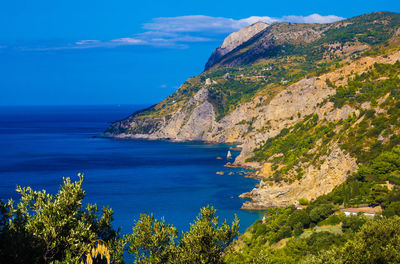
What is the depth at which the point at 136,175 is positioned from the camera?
11588 cm

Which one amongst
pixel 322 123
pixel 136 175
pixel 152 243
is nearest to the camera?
pixel 152 243

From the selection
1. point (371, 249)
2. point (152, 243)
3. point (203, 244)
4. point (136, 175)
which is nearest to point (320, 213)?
point (371, 249)

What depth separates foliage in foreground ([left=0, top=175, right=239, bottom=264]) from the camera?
17.9 metres

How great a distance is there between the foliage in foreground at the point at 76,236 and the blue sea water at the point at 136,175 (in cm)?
4333

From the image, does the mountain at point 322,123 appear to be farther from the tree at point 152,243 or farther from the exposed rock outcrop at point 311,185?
the tree at point 152,243

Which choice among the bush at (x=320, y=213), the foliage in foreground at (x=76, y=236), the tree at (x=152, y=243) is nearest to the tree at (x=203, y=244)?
the foliage in foreground at (x=76, y=236)

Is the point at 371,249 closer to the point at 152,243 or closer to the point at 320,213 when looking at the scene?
the point at 152,243

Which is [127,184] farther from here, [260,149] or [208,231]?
[208,231]

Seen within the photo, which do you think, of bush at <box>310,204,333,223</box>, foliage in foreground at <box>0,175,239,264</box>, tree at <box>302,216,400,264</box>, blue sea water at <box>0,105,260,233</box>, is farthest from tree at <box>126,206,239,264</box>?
blue sea water at <box>0,105,260,233</box>

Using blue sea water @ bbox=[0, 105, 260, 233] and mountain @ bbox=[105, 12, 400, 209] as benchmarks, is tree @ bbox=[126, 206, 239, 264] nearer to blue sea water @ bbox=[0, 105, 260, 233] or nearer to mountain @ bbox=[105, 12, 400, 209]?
blue sea water @ bbox=[0, 105, 260, 233]

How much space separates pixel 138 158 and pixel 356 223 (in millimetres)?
109245

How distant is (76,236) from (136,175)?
97.6 meters

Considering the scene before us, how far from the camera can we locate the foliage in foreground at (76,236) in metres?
17.9

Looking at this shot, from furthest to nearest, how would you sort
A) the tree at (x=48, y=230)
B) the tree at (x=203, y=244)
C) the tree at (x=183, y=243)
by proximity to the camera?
the tree at (x=183, y=243) → the tree at (x=203, y=244) → the tree at (x=48, y=230)
